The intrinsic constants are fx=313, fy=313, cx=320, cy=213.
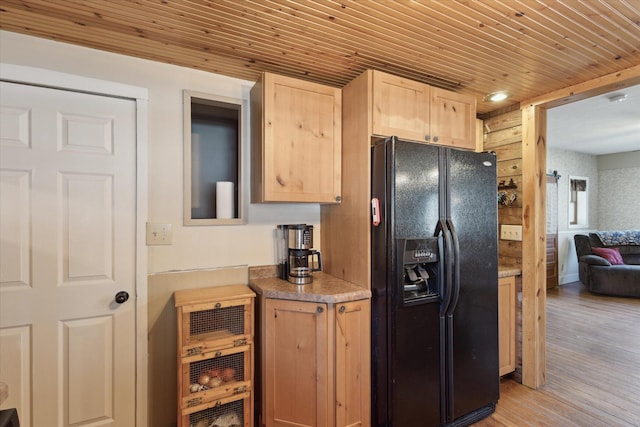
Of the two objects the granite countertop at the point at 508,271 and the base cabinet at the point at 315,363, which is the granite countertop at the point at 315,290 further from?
the granite countertop at the point at 508,271

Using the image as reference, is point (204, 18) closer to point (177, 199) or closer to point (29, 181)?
point (177, 199)

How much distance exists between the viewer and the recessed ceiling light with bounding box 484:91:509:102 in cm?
239

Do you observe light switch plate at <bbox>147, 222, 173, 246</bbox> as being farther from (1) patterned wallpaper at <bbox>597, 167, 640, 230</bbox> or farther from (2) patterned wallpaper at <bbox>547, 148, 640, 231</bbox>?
(1) patterned wallpaper at <bbox>597, 167, 640, 230</bbox>

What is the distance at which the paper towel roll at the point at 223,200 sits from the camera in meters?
2.11

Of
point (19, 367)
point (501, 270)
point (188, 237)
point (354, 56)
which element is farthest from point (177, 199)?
point (501, 270)

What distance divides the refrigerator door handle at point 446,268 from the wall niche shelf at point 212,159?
50.5 inches

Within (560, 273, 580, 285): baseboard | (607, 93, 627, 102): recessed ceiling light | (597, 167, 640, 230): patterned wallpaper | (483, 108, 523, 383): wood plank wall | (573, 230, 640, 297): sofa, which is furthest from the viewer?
(597, 167, 640, 230): patterned wallpaper

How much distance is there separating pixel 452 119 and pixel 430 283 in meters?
1.13

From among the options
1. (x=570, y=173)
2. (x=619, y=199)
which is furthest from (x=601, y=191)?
(x=570, y=173)

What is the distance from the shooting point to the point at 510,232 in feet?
8.63

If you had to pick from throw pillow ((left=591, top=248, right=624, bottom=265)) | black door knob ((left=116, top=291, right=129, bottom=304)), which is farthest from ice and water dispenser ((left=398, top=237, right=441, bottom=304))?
throw pillow ((left=591, top=248, right=624, bottom=265))

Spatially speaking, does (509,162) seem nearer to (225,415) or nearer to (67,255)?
(225,415)

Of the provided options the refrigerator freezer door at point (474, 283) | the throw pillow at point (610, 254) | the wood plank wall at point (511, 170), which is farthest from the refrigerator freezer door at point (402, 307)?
the throw pillow at point (610, 254)

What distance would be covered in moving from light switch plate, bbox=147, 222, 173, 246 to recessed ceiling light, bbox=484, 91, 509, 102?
252 centimetres
